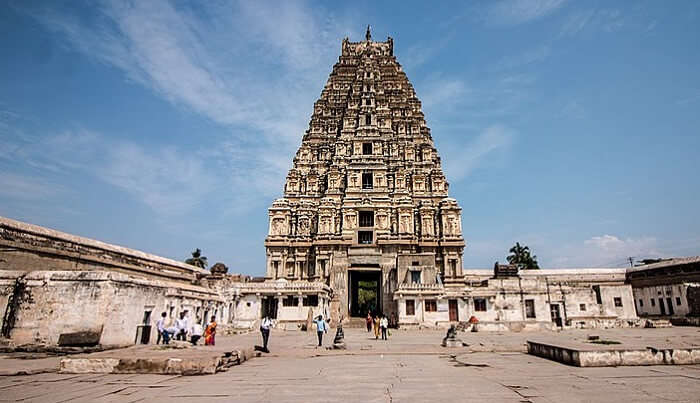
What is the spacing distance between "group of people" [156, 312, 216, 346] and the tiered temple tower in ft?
56.1

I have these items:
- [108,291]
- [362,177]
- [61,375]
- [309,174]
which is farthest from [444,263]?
[61,375]

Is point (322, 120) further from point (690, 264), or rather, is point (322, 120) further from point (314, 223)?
point (690, 264)

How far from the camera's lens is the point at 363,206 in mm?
41188

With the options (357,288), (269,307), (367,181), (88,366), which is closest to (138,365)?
(88,366)

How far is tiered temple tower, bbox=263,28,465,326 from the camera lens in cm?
3838

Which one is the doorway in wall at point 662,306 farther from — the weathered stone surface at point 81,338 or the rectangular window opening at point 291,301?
the weathered stone surface at point 81,338

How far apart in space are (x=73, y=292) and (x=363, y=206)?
95.8ft

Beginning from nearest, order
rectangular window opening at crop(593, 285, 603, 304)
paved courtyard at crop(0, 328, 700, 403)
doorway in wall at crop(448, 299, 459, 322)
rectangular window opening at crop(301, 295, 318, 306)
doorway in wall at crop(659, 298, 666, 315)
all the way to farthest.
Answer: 1. paved courtyard at crop(0, 328, 700, 403)
2. doorway in wall at crop(448, 299, 459, 322)
3. rectangular window opening at crop(301, 295, 318, 306)
4. rectangular window opening at crop(593, 285, 603, 304)
5. doorway in wall at crop(659, 298, 666, 315)

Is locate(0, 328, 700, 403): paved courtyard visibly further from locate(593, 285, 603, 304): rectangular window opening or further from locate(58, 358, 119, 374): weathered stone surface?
locate(593, 285, 603, 304): rectangular window opening

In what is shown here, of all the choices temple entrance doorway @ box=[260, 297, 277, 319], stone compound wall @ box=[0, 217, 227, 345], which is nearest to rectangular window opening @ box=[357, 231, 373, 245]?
temple entrance doorway @ box=[260, 297, 277, 319]

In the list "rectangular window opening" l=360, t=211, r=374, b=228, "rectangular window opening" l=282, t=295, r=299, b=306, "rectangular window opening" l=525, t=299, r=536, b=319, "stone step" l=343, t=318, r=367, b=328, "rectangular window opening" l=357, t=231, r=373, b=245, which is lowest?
"stone step" l=343, t=318, r=367, b=328

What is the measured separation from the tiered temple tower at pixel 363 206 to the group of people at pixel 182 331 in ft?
56.1

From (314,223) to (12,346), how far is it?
99.3 ft

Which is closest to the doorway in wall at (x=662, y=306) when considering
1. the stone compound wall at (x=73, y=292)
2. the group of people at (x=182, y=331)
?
the group of people at (x=182, y=331)
